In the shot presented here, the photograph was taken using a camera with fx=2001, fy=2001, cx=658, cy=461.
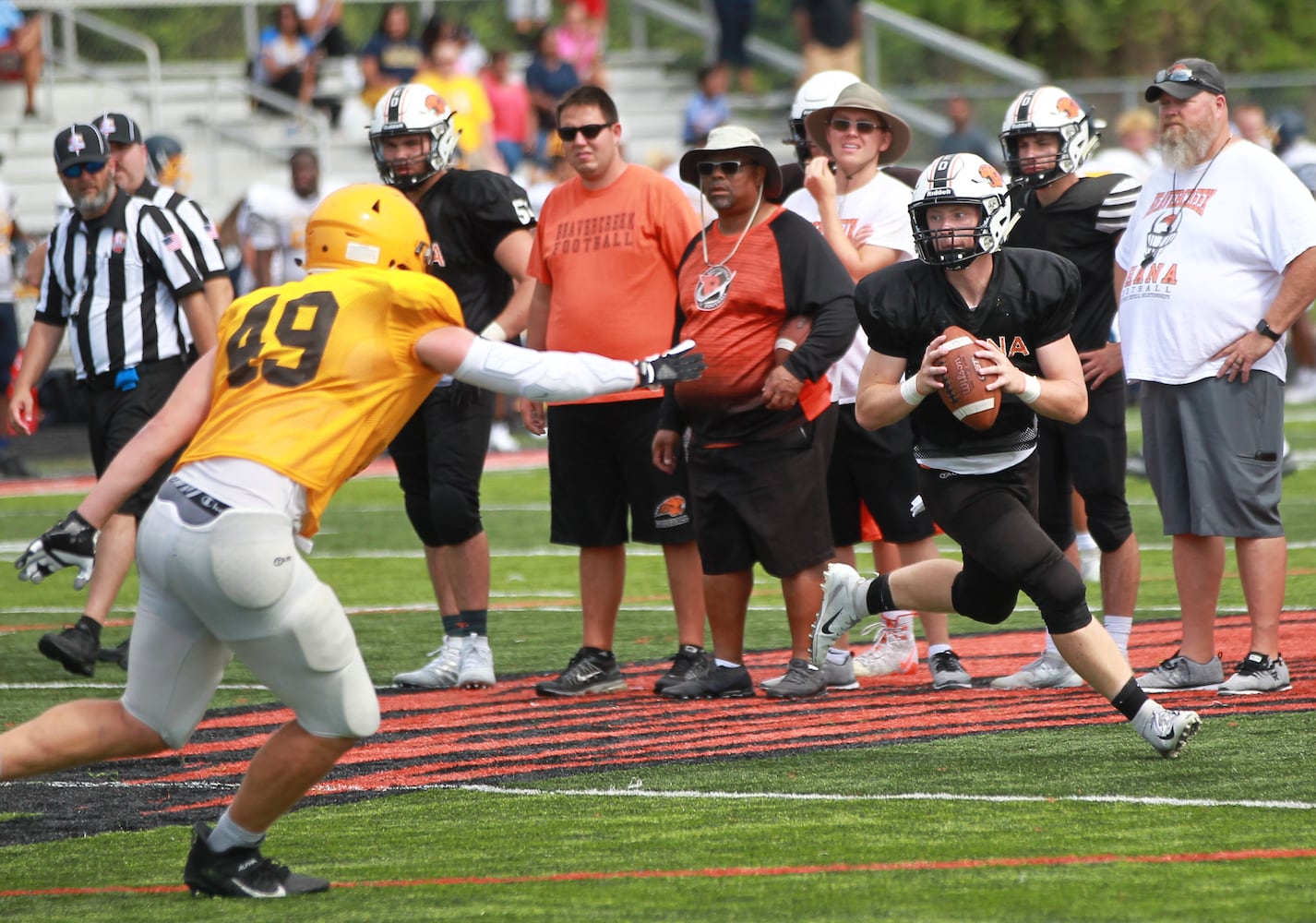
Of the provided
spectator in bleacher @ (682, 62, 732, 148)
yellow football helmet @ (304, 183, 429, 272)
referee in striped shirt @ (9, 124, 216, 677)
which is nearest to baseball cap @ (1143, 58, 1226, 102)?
yellow football helmet @ (304, 183, 429, 272)

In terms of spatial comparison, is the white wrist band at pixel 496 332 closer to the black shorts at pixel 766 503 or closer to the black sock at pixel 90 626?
the black shorts at pixel 766 503

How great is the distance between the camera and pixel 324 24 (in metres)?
20.5

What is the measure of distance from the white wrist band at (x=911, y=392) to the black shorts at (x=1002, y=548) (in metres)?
0.30

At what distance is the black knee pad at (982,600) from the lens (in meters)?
5.91

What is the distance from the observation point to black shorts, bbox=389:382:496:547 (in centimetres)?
722

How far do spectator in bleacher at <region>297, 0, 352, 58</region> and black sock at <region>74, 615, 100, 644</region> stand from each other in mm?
13674

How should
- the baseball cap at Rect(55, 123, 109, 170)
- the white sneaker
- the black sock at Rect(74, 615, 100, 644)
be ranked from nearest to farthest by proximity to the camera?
the black sock at Rect(74, 615, 100, 644)
the baseball cap at Rect(55, 123, 109, 170)
the white sneaker

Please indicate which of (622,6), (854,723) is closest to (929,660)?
(854,723)

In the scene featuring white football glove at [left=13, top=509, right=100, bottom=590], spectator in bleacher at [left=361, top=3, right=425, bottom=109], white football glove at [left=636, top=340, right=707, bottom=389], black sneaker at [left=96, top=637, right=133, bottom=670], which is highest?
spectator in bleacher at [left=361, top=3, right=425, bottom=109]

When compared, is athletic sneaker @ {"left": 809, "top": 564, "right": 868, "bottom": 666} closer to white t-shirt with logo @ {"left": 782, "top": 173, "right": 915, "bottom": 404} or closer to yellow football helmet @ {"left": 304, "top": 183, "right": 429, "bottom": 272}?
white t-shirt with logo @ {"left": 782, "top": 173, "right": 915, "bottom": 404}

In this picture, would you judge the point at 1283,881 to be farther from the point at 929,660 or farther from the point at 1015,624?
the point at 1015,624

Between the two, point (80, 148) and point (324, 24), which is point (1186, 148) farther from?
point (324, 24)

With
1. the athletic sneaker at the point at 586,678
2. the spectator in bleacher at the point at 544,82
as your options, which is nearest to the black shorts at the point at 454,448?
the athletic sneaker at the point at 586,678

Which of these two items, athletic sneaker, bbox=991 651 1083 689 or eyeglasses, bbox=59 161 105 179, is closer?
athletic sneaker, bbox=991 651 1083 689
